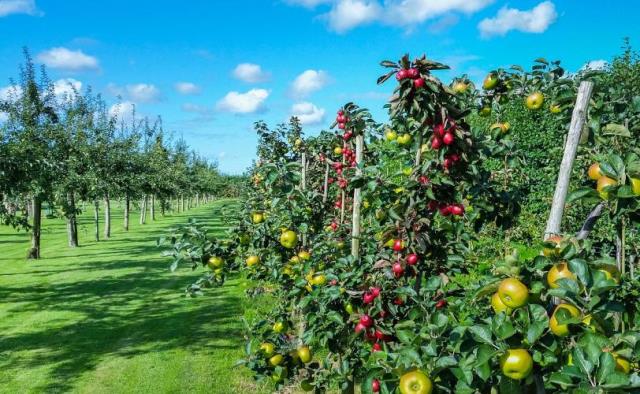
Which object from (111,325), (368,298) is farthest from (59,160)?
(368,298)

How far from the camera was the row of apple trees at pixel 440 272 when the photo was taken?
5.96ft

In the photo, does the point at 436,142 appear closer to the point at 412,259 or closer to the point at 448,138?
the point at 448,138

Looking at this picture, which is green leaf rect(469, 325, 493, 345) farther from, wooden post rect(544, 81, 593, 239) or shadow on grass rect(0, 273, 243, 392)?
shadow on grass rect(0, 273, 243, 392)

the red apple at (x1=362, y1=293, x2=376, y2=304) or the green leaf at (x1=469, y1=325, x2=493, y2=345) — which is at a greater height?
the green leaf at (x1=469, y1=325, x2=493, y2=345)

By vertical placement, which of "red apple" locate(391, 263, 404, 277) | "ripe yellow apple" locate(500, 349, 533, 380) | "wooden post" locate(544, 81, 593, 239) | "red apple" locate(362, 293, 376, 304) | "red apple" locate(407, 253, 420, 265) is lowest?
"red apple" locate(362, 293, 376, 304)

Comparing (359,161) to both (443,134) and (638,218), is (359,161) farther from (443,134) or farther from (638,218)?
(638,218)

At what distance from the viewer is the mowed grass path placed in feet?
22.6

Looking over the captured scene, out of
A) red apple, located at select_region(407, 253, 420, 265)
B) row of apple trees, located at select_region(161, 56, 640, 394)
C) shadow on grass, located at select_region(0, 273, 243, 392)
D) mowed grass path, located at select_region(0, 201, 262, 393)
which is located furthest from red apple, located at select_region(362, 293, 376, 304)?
shadow on grass, located at select_region(0, 273, 243, 392)

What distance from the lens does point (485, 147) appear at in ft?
10.3

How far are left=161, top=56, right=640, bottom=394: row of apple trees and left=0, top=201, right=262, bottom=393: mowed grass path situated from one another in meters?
1.36

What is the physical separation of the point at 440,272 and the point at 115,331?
791 centimetres

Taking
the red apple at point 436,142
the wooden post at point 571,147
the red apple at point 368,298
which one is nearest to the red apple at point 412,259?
the red apple at point 368,298

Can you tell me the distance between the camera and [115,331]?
9.24m

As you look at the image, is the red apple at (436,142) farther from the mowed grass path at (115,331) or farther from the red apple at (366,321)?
the mowed grass path at (115,331)
